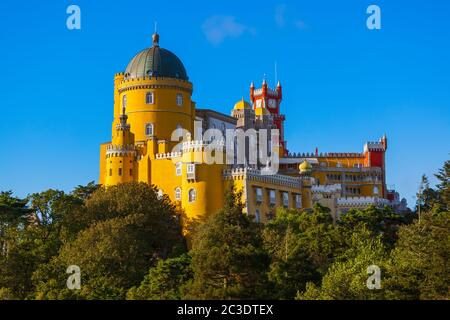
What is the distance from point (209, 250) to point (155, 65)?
39.4 meters

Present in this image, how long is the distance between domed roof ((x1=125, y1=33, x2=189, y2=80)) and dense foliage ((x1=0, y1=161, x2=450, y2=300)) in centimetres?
1209

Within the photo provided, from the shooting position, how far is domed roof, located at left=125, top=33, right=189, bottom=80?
104750mm

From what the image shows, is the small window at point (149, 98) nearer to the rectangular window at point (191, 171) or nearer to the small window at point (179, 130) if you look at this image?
the small window at point (179, 130)

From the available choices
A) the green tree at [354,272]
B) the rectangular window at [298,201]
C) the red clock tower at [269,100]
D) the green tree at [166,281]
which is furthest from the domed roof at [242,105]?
the green tree at [166,281]

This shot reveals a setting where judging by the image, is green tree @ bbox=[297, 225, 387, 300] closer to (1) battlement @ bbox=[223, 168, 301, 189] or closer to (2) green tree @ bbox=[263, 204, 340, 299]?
(2) green tree @ bbox=[263, 204, 340, 299]

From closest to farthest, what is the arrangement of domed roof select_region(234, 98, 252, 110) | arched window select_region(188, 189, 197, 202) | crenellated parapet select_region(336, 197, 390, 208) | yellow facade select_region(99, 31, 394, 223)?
arched window select_region(188, 189, 197, 202)
yellow facade select_region(99, 31, 394, 223)
crenellated parapet select_region(336, 197, 390, 208)
domed roof select_region(234, 98, 252, 110)

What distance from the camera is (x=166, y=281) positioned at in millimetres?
74500

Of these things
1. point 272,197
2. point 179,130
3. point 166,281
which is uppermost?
point 179,130

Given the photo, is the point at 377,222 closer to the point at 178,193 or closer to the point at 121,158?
the point at 178,193

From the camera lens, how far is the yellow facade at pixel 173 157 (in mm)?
94438

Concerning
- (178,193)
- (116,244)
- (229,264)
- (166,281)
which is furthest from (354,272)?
(178,193)

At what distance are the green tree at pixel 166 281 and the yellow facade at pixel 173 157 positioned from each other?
15.7 m

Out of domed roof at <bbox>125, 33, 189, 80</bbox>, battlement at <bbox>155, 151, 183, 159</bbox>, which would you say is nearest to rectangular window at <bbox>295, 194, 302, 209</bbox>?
battlement at <bbox>155, 151, 183, 159</bbox>
